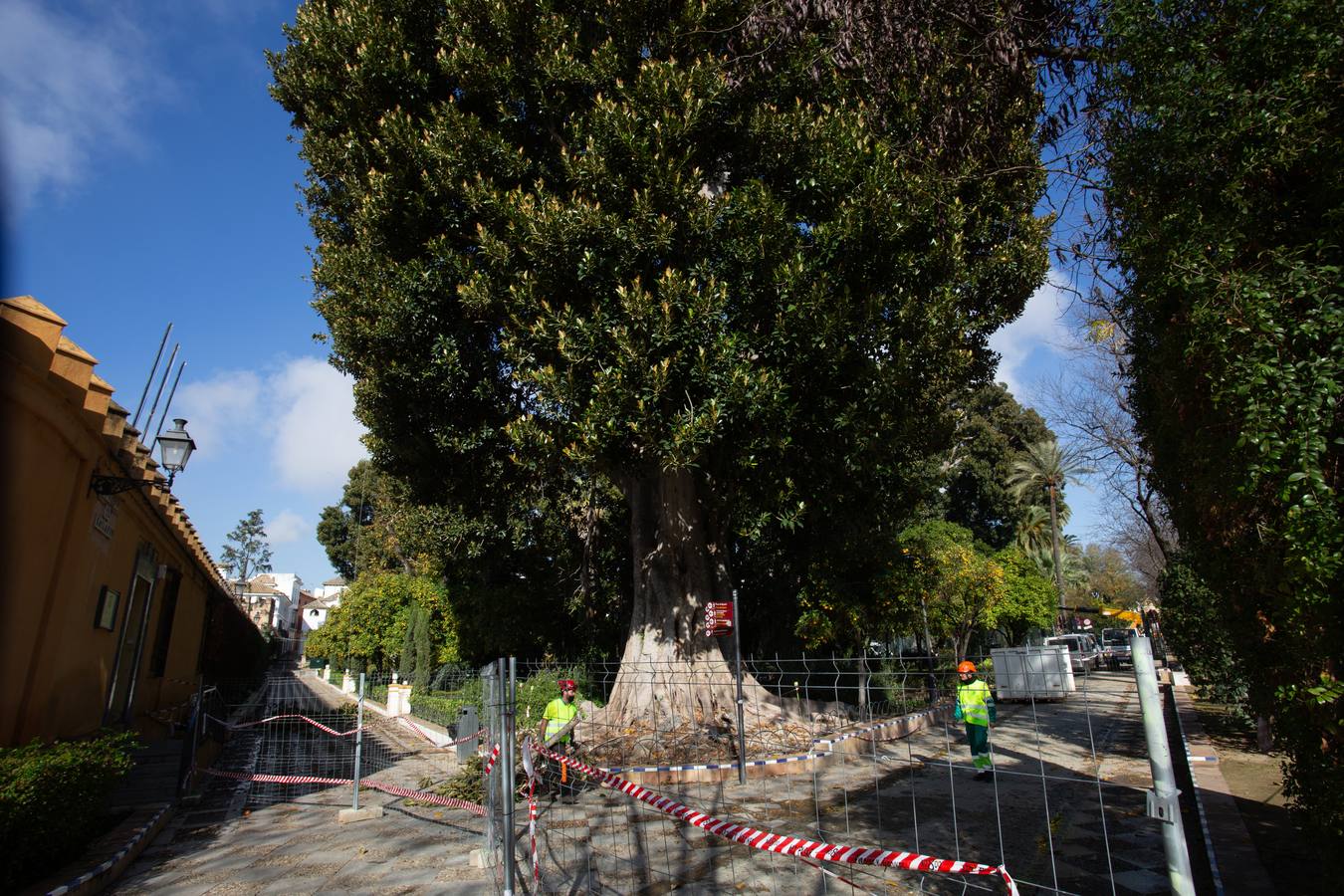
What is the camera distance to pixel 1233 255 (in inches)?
118

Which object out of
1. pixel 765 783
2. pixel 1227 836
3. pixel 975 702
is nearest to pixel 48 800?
pixel 765 783

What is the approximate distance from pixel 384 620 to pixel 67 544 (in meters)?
19.2

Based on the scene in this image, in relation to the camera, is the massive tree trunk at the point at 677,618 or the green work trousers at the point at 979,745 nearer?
the green work trousers at the point at 979,745

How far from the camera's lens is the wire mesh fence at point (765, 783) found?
189 inches

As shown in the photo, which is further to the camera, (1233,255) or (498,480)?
(498,480)

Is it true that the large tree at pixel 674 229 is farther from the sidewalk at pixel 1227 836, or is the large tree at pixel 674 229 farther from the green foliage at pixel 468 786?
the sidewalk at pixel 1227 836

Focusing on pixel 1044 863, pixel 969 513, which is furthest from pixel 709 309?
pixel 969 513

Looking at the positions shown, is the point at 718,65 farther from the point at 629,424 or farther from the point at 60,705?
the point at 60,705

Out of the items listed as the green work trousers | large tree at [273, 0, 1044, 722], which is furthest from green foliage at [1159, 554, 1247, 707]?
large tree at [273, 0, 1044, 722]

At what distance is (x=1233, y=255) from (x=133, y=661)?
13.1 metres

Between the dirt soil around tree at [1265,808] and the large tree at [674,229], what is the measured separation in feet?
16.2

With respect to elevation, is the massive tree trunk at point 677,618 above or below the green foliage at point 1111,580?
below

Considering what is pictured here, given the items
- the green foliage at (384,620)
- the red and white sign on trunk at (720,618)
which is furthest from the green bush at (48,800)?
the green foliage at (384,620)

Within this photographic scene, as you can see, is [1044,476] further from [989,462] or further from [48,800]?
[48,800]
